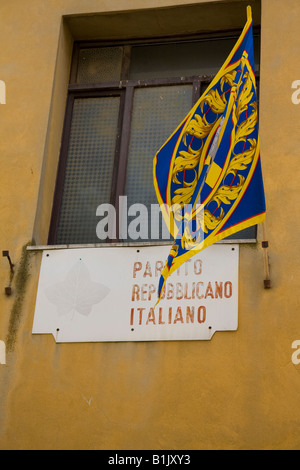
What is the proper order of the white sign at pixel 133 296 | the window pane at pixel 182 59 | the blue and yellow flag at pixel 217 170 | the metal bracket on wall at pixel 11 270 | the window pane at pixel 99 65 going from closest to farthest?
1. the blue and yellow flag at pixel 217 170
2. the white sign at pixel 133 296
3. the metal bracket on wall at pixel 11 270
4. the window pane at pixel 182 59
5. the window pane at pixel 99 65

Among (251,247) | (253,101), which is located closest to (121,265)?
(251,247)

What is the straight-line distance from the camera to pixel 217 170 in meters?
8.51

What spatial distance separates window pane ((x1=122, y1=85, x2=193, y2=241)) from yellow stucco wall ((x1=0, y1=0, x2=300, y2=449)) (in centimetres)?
85

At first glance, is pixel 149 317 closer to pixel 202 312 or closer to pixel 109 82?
pixel 202 312

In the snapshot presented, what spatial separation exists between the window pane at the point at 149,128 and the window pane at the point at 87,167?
0.73 ft

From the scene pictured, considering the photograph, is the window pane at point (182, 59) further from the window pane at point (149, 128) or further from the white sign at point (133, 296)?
the white sign at point (133, 296)

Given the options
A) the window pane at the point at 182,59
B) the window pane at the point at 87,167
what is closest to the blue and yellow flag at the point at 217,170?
the window pane at the point at 87,167

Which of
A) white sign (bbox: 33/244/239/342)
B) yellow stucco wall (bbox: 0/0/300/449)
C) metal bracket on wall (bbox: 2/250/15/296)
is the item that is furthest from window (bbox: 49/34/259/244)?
metal bracket on wall (bbox: 2/250/15/296)

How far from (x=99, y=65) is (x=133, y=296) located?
3.06 meters

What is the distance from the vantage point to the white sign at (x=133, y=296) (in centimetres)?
888

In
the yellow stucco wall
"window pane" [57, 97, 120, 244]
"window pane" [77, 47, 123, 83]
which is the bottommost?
the yellow stucco wall

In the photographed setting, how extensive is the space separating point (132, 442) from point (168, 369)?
2.27ft

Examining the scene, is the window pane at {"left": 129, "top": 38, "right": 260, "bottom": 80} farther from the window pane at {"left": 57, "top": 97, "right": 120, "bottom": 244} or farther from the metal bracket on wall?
the metal bracket on wall

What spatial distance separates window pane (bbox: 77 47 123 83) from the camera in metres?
10.9
